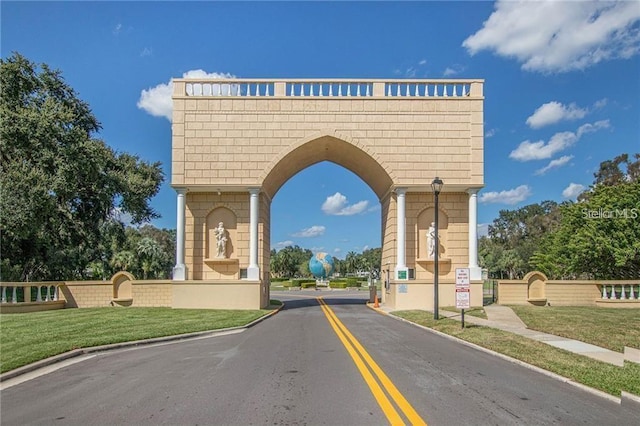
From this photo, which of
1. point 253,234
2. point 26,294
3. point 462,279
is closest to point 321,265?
point 253,234

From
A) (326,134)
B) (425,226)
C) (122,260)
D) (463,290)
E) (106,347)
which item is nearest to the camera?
(106,347)

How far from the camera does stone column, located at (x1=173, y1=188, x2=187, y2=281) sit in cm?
2525

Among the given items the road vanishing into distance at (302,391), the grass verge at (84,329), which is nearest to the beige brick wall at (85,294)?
the grass verge at (84,329)

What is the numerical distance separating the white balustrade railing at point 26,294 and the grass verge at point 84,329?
12.5ft

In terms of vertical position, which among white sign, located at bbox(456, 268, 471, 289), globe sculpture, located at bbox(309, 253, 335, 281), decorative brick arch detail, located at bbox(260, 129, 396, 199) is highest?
decorative brick arch detail, located at bbox(260, 129, 396, 199)

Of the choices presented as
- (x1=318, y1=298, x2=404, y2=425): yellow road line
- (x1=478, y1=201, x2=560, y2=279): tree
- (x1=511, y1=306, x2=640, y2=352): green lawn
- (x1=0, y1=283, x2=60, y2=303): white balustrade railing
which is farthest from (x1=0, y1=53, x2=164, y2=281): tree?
(x1=478, y1=201, x2=560, y2=279): tree

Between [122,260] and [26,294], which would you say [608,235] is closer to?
[26,294]

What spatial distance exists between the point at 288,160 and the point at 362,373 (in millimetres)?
20194

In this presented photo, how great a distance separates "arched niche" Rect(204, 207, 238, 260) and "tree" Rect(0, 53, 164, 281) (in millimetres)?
7652

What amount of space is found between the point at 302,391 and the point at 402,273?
1883 cm

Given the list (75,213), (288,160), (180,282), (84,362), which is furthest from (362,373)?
(75,213)

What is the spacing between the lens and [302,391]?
7.33 metres

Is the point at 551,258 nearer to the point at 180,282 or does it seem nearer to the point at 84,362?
the point at 180,282

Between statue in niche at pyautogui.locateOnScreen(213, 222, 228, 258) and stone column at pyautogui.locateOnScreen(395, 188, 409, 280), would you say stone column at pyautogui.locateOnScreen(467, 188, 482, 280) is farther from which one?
statue in niche at pyautogui.locateOnScreen(213, 222, 228, 258)
